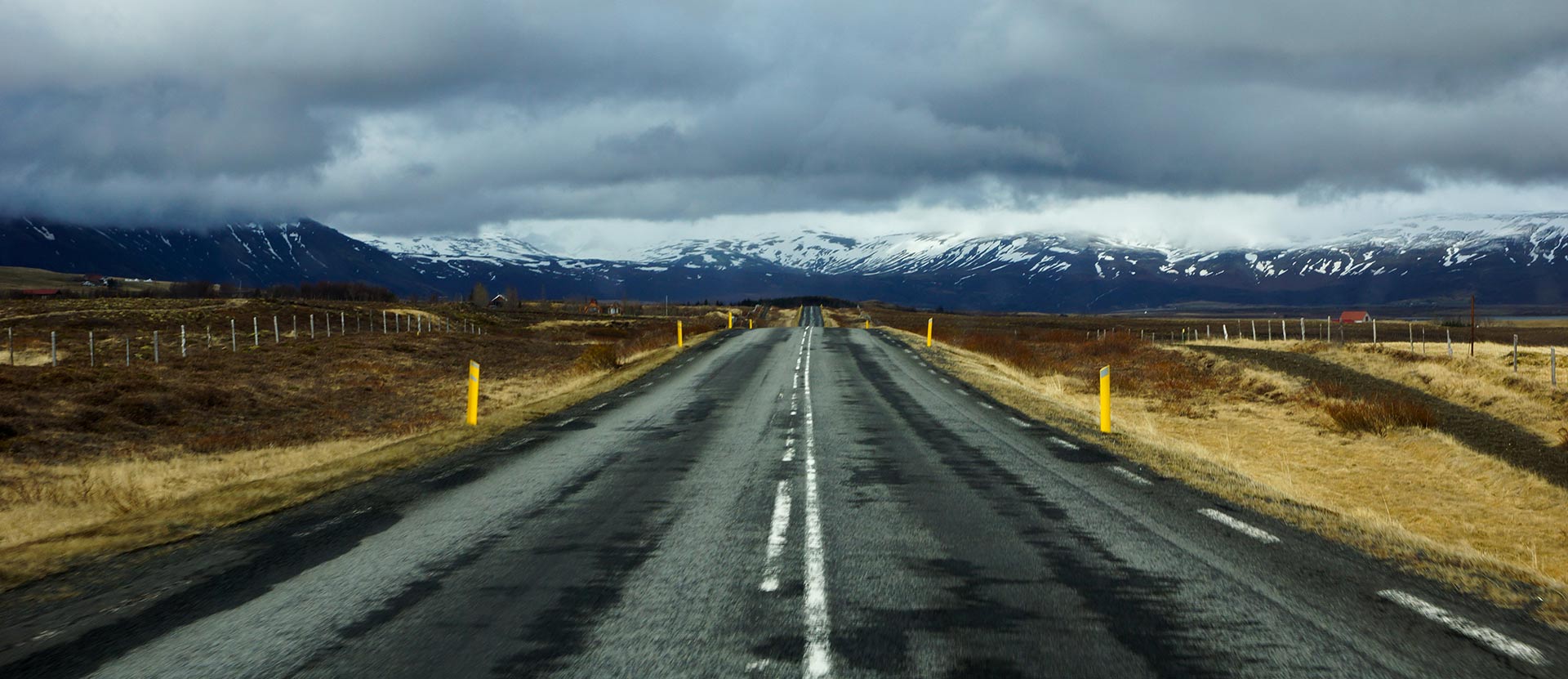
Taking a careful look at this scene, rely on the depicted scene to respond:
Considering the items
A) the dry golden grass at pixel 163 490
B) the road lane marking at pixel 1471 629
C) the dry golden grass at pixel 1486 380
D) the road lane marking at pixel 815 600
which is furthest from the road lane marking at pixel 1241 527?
the dry golden grass at pixel 1486 380

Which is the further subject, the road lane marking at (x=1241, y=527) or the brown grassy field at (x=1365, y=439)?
the brown grassy field at (x=1365, y=439)

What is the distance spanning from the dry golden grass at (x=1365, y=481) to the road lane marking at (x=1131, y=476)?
0.46 metres

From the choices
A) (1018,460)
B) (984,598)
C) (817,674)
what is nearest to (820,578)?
(984,598)

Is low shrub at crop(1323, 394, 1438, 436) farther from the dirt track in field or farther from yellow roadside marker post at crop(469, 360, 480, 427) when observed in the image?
yellow roadside marker post at crop(469, 360, 480, 427)

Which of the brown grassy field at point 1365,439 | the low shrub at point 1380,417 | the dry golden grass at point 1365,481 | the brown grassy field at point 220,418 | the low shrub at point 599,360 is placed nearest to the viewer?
the dry golden grass at point 1365,481

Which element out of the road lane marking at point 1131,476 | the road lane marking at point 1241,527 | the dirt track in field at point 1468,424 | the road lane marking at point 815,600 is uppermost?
the road lane marking at point 815,600

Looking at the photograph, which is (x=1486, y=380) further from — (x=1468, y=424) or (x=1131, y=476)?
(x=1131, y=476)

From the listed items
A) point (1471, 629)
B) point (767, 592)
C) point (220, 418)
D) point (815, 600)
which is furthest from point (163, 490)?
point (1471, 629)

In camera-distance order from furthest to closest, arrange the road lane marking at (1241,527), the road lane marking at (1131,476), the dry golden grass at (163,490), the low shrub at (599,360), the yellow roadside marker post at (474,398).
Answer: the low shrub at (599,360), the yellow roadside marker post at (474,398), the road lane marking at (1131,476), the dry golden grass at (163,490), the road lane marking at (1241,527)

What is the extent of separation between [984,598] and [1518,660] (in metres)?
2.86

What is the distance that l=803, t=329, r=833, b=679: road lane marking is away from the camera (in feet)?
16.8

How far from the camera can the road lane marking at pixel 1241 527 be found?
8086mm

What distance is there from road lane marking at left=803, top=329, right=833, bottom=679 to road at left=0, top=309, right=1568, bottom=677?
0.02m

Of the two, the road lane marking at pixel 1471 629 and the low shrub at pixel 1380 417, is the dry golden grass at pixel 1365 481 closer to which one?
the low shrub at pixel 1380 417
